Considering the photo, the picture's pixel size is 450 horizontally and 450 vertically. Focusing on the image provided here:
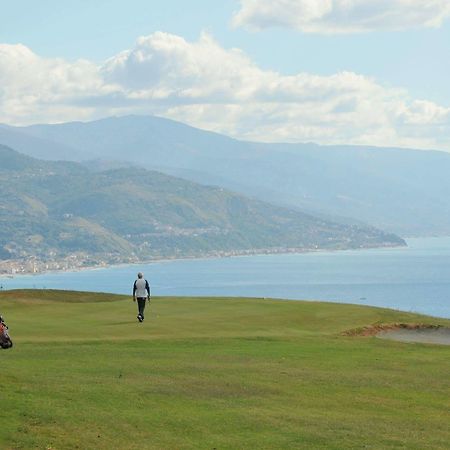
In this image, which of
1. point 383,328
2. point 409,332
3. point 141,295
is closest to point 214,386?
point 141,295

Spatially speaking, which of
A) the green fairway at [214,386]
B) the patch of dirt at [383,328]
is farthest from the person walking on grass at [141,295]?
the patch of dirt at [383,328]

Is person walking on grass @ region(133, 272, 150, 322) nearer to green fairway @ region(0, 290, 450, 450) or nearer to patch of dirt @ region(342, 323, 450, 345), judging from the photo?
green fairway @ region(0, 290, 450, 450)

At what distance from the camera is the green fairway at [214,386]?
1608cm

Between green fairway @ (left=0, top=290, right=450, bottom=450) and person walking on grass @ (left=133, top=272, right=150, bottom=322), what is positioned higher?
person walking on grass @ (left=133, top=272, right=150, bottom=322)

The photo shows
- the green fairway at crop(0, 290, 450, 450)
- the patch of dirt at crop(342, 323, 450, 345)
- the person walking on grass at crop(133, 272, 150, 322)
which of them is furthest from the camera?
the patch of dirt at crop(342, 323, 450, 345)

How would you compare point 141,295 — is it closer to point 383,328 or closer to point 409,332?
point 383,328

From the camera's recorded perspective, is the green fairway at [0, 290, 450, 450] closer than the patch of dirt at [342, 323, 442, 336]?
Yes

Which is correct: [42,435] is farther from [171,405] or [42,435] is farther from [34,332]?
[34,332]

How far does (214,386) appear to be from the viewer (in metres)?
20.6

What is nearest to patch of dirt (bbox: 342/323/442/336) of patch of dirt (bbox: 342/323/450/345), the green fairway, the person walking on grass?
patch of dirt (bbox: 342/323/450/345)

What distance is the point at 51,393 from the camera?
60.4ft

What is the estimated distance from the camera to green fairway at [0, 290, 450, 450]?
52.7ft

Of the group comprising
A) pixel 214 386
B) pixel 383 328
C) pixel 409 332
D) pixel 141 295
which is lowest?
pixel 214 386

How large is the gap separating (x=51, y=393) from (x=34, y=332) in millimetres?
12545
